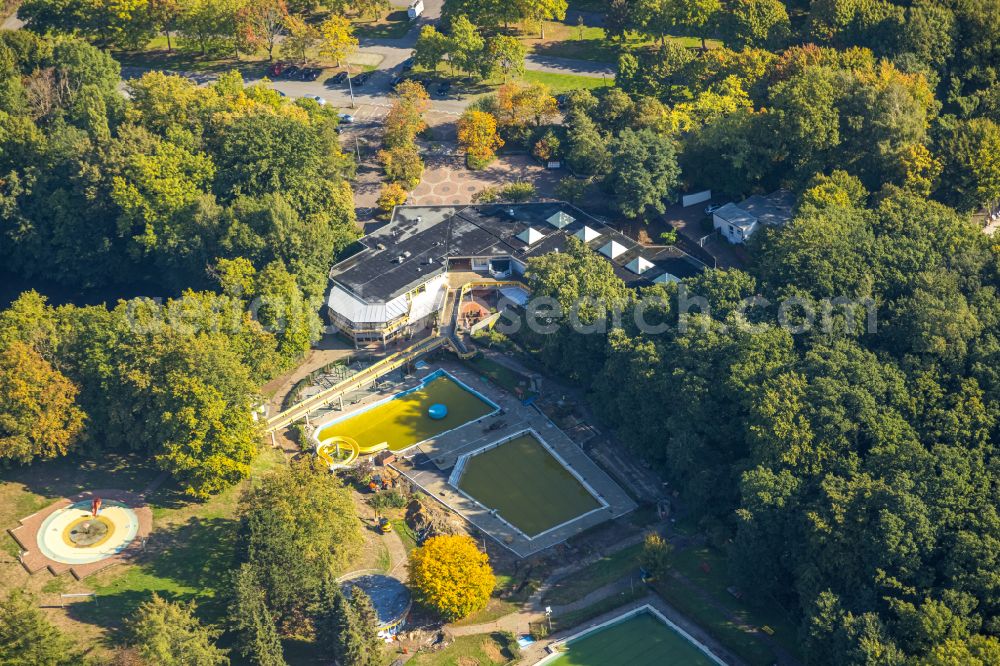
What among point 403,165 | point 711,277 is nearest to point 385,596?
point 711,277

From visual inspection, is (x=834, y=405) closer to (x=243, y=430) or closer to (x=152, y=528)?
(x=243, y=430)

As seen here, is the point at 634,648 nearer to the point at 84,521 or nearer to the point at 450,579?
the point at 450,579

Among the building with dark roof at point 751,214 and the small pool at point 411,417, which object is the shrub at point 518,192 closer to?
the building with dark roof at point 751,214

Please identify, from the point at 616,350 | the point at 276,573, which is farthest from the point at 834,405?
the point at 276,573

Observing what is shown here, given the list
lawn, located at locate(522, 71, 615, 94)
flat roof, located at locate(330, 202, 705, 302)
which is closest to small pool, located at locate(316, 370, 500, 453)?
flat roof, located at locate(330, 202, 705, 302)

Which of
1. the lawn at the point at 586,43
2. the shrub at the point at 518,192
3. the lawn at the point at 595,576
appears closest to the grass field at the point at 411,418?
the lawn at the point at 595,576

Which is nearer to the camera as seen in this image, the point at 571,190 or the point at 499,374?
the point at 499,374
